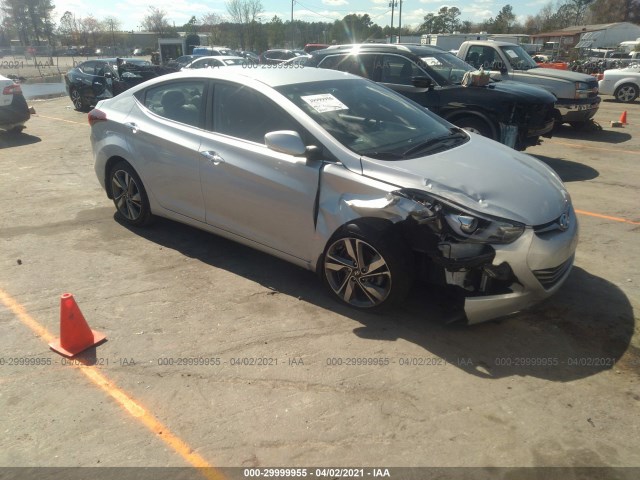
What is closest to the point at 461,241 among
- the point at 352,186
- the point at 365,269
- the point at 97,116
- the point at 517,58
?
the point at 365,269

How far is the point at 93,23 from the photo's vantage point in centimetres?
8638

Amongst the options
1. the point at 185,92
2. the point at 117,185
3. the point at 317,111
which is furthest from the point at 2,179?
the point at 317,111

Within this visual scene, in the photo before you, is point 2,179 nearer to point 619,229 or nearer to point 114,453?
point 114,453

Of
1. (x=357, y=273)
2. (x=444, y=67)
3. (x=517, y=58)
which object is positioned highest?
(x=517, y=58)

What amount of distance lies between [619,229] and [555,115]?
319 centimetres

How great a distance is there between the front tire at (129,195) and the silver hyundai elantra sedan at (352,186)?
0.24 feet

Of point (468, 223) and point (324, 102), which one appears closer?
point (468, 223)

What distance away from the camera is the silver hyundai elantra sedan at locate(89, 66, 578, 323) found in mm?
3135

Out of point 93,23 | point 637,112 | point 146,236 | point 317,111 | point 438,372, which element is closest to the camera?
point 438,372

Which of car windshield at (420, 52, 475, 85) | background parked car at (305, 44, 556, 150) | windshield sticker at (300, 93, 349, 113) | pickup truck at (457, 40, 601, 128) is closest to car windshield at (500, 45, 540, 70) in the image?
pickup truck at (457, 40, 601, 128)

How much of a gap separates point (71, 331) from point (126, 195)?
227cm

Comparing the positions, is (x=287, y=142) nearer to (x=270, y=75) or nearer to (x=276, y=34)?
(x=270, y=75)

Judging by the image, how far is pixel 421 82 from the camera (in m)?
7.53

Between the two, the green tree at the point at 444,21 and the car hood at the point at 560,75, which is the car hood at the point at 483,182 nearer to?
the car hood at the point at 560,75
